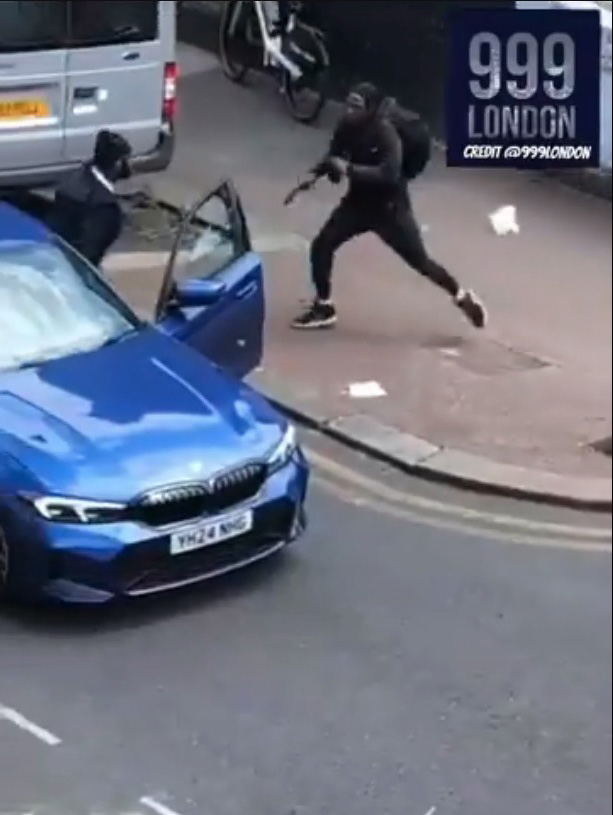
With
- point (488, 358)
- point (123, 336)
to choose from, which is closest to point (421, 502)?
point (488, 358)

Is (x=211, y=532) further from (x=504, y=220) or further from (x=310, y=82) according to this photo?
(x=310, y=82)

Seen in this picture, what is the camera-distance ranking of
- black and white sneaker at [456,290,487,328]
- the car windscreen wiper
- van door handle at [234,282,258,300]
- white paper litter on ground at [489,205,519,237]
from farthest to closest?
black and white sneaker at [456,290,487,328] → white paper litter on ground at [489,205,519,237] → van door handle at [234,282,258,300] → the car windscreen wiper

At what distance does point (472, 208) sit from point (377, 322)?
3.89 ft

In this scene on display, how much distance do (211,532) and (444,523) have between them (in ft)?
5.24

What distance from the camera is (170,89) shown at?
3.59 metres

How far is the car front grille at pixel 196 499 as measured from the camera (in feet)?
18.8

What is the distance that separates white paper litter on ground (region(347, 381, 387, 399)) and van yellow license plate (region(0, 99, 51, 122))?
3.41 metres

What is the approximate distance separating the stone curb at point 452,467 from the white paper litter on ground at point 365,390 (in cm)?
53

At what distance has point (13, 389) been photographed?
3.81m

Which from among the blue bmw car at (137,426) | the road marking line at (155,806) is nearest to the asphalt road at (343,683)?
the road marking line at (155,806)

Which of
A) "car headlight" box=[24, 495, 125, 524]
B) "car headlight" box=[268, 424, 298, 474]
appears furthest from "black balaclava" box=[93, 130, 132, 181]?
"car headlight" box=[268, 424, 298, 474]

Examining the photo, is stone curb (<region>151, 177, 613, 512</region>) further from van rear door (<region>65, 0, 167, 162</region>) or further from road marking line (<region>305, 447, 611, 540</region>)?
van rear door (<region>65, 0, 167, 162</region>)

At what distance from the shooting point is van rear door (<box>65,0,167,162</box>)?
336cm

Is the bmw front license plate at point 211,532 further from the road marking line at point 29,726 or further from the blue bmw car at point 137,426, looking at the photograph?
the road marking line at point 29,726
